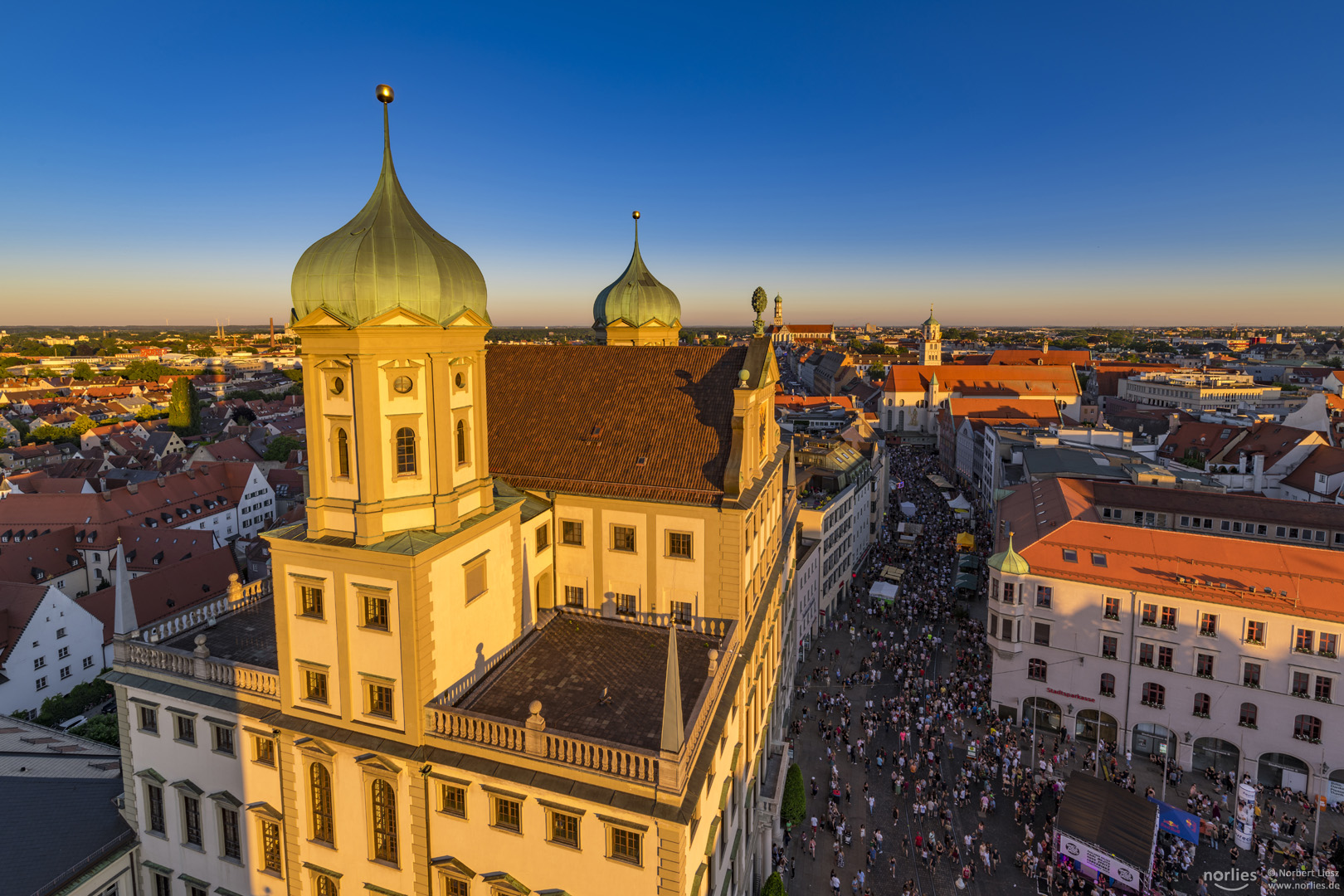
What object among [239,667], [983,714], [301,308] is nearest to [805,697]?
[983,714]

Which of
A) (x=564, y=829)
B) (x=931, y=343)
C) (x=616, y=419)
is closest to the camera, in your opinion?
(x=564, y=829)

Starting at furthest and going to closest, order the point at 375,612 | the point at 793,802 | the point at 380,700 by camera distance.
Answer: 1. the point at 793,802
2. the point at 380,700
3. the point at 375,612

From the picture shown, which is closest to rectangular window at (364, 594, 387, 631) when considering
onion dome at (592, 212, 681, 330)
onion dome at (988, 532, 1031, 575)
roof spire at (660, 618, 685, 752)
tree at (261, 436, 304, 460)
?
roof spire at (660, 618, 685, 752)

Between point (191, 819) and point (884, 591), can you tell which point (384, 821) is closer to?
point (191, 819)

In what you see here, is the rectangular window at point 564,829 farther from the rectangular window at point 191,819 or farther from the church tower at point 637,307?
the church tower at point 637,307

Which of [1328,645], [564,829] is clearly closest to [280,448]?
[564,829]

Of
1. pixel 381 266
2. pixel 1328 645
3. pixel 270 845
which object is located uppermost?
pixel 381 266

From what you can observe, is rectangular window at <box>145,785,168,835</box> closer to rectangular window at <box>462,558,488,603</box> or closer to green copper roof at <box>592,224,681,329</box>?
rectangular window at <box>462,558,488,603</box>

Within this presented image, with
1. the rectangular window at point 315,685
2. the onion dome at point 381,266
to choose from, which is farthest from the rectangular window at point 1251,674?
the rectangular window at point 315,685
